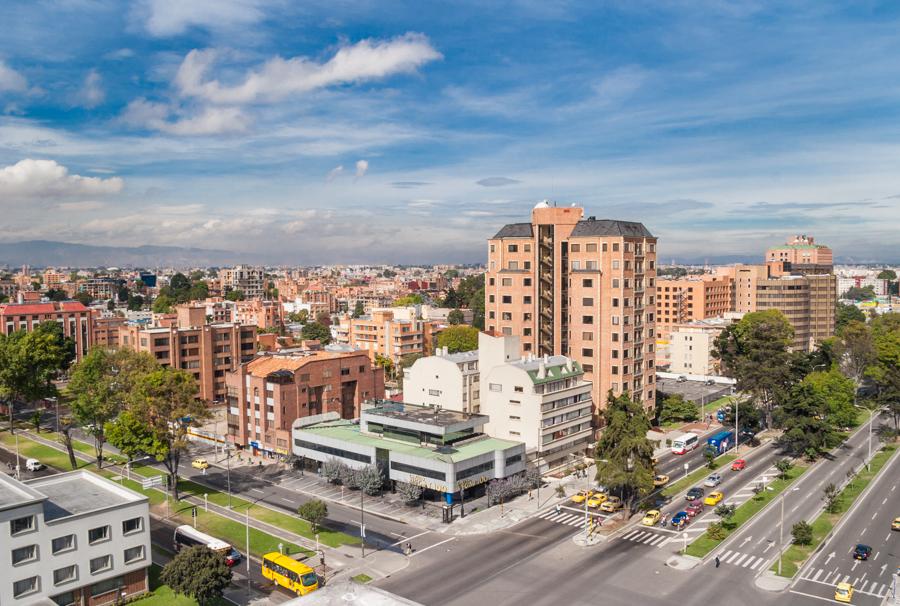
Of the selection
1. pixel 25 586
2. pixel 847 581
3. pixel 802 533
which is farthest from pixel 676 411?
pixel 25 586

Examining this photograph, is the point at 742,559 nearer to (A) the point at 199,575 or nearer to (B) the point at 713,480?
(B) the point at 713,480

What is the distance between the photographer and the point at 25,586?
5216cm

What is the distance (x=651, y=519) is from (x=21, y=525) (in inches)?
2275

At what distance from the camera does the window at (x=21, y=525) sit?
169 ft

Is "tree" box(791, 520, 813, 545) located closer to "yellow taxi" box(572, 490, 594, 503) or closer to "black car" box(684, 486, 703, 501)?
"black car" box(684, 486, 703, 501)

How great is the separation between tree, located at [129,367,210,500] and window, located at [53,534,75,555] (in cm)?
2430

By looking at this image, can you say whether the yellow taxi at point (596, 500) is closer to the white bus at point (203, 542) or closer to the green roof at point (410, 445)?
the green roof at point (410, 445)

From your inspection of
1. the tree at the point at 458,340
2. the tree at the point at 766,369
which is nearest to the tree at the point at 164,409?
the tree at the point at 458,340

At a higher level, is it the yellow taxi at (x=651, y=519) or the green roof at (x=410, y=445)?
the green roof at (x=410, y=445)

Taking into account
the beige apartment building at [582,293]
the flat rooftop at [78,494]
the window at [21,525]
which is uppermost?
the beige apartment building at [582,293]

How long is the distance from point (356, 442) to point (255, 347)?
6435 centimetres

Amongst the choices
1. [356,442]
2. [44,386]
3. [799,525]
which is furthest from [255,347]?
[799,525]

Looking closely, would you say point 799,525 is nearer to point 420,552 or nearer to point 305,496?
point 420,552

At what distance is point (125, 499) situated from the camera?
59.7 metres
